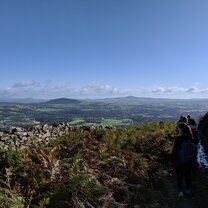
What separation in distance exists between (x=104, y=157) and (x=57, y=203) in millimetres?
5103

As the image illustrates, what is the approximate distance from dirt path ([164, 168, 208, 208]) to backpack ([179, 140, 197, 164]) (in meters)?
1.19

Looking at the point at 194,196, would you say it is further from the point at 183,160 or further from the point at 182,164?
the point at 183,160

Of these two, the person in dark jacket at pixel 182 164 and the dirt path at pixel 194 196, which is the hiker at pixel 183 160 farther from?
the dirt path at pixel 194 196

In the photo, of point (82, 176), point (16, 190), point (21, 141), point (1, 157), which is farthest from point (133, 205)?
point (21, 141)

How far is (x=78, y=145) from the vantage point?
615 inches

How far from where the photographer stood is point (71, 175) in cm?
1085

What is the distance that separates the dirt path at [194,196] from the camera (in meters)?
11.5

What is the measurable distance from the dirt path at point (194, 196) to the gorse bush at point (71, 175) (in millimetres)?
733

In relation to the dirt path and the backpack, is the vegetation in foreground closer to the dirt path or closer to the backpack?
the dirt path

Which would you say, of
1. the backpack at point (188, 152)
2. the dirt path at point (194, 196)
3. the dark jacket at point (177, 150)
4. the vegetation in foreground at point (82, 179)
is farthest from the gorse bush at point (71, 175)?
the backpack at point (188, 152)

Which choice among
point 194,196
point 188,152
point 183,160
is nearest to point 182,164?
point 183,160

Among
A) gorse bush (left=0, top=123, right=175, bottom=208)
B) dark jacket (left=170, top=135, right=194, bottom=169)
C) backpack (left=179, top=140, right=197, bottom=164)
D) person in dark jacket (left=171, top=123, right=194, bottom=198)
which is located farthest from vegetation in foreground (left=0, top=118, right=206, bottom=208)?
backpack (left=179, top=140, right=197, bottom=164)

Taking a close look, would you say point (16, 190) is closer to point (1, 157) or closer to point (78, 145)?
point (1, 157)

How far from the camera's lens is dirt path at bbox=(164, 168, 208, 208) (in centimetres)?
1146
